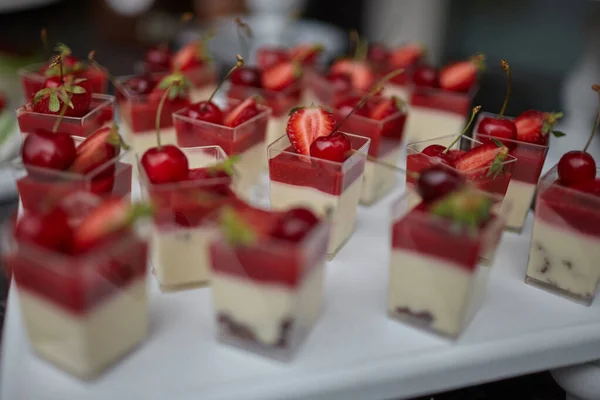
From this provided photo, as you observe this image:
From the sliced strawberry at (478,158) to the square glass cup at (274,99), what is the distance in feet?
2.41

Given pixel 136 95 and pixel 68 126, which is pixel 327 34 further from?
pixel 68 126

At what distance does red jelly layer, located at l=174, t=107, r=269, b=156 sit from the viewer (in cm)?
158

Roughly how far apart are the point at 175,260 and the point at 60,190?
11.0 inches

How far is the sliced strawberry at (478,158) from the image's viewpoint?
136cm

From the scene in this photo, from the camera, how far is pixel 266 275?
1015 millimetres

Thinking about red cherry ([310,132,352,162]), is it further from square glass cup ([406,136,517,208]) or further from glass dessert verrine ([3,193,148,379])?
glass dessert verrine ([3,193,148,379])

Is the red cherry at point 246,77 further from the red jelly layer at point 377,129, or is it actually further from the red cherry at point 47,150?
the red cherry at point 47,150

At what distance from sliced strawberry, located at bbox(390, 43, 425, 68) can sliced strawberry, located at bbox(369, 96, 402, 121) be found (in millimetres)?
600

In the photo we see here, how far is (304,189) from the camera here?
139 cm

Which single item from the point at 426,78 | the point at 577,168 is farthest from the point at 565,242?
the point at 426,78

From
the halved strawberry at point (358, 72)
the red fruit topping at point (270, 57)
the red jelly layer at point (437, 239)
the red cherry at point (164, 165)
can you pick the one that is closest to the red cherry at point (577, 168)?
the red jelly layer at point (437, 239)

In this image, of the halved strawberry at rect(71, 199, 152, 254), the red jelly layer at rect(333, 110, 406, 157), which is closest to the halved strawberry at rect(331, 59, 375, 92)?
the red jelly layer at rect(333, 110, 406, 157)

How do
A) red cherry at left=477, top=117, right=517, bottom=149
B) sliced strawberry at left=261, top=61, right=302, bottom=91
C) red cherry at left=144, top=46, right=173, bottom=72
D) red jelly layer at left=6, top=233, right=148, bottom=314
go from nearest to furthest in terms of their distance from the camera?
red jelly layer at left=6, top=233, right=148, bottom=314
red cherry at left=477, top=117, right=517, bottom=149
sliced strawberry at left=261, top=61, right=302, bottom=91
red cherry at left=144, top=46, right=173, bottom=72

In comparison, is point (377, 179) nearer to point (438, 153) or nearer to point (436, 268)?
point (438, 153)
